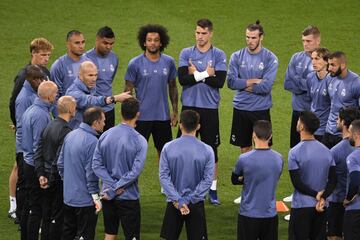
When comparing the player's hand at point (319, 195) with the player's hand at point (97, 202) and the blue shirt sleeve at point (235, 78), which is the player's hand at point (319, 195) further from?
the blue shirt sleeve at point (235, 78)

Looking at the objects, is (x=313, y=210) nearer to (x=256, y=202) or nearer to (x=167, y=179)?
(x=256, y=202)

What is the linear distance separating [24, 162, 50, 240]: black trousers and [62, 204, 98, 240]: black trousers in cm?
43

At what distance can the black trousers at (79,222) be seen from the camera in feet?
32.4

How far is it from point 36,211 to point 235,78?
3.46m

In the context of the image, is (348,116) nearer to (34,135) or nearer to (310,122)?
(310,122)

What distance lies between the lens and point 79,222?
9930mm

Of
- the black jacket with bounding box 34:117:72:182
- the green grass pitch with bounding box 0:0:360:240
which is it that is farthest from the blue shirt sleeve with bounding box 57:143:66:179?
the green grass pitch with bounding box 0:0:360:240

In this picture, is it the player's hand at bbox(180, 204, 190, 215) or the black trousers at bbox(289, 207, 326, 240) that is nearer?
the player's hand at bbox(180, 204, 190, 215)

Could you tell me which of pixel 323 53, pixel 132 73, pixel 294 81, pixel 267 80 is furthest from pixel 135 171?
pixel 294 81

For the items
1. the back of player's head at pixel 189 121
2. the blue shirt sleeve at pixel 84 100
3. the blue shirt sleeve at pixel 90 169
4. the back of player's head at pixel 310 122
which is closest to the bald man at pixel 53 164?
the blue shirt sleeve at pixel 90 169

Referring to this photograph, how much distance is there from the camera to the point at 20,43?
19.5 meters

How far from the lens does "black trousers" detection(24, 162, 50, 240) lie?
34.0 feet

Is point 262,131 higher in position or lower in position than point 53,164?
higher

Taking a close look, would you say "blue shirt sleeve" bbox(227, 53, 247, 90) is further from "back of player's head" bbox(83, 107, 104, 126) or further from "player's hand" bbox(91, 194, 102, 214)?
"player's hand" bbox(91, 194, 102, 214)
